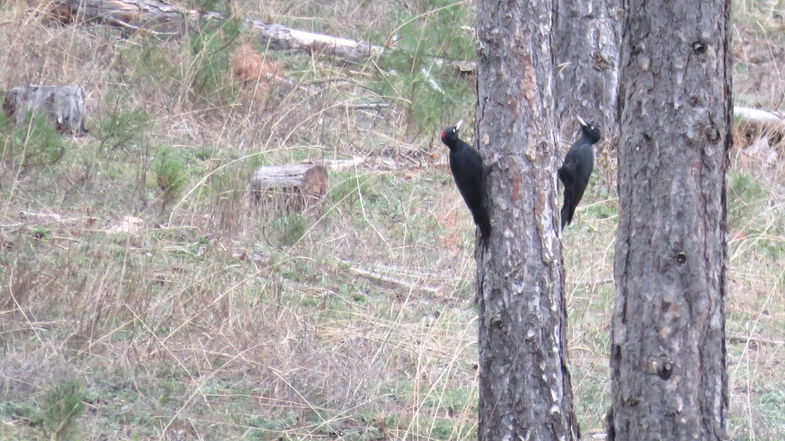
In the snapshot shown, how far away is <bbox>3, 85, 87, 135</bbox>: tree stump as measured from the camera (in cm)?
713

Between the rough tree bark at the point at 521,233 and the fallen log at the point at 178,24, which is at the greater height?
the fallen log at the point at 178,24

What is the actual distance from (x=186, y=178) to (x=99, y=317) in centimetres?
196

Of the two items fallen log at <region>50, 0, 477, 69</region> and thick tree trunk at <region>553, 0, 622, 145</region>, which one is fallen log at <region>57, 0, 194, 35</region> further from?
thick tree trunk at <region>553, 0, 622, 145</region>

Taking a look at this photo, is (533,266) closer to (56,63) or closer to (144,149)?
(144,149)

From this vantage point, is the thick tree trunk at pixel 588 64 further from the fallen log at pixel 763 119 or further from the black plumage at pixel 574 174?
the black plumage at pixel 574 174

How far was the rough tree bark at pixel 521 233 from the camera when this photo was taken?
376cm

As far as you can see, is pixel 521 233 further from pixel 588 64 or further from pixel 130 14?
pixel 130 14

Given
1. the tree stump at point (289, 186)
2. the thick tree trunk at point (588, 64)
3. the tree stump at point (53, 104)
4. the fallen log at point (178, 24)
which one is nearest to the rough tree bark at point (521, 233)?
the tree stump at point (289, 186)

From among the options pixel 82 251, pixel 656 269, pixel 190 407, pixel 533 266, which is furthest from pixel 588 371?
pixel 82 251

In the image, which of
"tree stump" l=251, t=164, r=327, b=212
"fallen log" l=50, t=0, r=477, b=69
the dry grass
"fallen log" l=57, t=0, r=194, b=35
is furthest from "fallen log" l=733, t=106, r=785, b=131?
"fallen log" l=57, t=0, r=194, b=35

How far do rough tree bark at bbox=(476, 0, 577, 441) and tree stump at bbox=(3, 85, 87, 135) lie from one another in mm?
4181

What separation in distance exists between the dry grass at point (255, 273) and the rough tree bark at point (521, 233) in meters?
0.49

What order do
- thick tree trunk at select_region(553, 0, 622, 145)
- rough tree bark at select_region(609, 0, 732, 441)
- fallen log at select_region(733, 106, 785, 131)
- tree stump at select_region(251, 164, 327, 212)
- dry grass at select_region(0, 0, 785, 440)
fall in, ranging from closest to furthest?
1. rough tree bark at select_region(609, 0, 732, 441)
2. dry grass at select_region(0, 0, 785, 440)
3. tree stump at select_region(251, 164, 327, 212)
4. thick tree trunk at select_region(553, 0, 622, 145)
5. fallen log at select_region(733, 106, 785, 131)

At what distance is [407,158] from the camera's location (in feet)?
26.6
